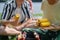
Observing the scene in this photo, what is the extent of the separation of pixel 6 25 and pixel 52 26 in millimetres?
496

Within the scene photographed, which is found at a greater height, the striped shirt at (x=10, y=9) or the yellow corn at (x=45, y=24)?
the striped shirt at (x=10, y=9)

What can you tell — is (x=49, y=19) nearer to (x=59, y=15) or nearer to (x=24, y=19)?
(x=59, y=15)

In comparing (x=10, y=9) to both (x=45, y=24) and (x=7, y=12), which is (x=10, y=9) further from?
(x=45, y=24)

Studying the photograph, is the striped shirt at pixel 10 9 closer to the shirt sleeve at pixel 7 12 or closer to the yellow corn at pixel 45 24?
the shirt sleeve at pixel 7 12

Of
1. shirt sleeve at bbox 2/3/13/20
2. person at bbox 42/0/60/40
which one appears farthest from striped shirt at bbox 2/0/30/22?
person at bbox 42/0/60/40

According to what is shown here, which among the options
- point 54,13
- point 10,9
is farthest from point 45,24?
point 10,9

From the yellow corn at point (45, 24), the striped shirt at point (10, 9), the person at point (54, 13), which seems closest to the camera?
the yellow corn at point (45, 24)

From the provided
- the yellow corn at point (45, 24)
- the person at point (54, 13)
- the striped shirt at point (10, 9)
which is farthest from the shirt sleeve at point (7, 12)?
the yellow corn at point (45, 24)

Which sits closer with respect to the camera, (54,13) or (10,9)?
(54,13)

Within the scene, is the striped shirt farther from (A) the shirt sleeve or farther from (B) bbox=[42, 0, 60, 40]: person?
(B) bbox=[42, 0, 60, 40]: person

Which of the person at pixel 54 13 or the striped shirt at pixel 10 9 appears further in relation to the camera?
the striped shirt at pixel 10 9

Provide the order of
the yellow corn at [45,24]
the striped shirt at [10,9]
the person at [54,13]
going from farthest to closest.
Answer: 1. the striped shirt at [10,9]
2. the person at [54,13]
3. the yellow corn at [45,24]

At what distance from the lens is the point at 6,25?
243 cm

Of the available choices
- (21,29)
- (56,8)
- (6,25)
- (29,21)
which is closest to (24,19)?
(29,21)
